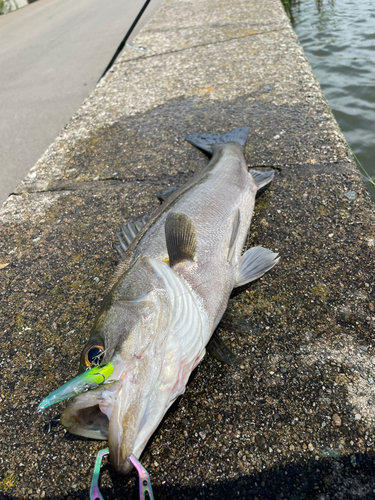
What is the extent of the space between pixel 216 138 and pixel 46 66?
668 cm

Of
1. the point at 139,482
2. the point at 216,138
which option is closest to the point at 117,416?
the point at 139,482

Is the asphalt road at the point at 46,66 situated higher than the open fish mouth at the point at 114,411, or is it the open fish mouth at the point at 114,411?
the asphalt road at the point at 46,66

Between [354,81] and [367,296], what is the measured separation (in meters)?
5.71

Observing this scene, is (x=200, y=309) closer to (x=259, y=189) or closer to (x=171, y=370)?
(x=171, y=370)

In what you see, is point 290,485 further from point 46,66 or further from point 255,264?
point 46,66

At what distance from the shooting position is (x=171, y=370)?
1659 millimetres

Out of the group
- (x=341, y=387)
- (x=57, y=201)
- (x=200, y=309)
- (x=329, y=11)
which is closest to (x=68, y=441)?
(x=200, y=309)

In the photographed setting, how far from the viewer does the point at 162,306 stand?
180 centimetres

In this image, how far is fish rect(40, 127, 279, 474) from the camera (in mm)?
1500

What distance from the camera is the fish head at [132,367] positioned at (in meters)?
1.48

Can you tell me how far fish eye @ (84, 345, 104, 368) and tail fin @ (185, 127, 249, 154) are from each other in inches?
94.9

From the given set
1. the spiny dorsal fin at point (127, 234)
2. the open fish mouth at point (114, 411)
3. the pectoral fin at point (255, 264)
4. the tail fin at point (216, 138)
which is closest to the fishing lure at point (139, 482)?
the open fish mouth at point (114, 411)

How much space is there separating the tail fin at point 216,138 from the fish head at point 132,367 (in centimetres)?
207

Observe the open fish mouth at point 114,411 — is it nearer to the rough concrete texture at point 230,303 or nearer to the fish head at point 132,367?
the fish head at point 132,367
